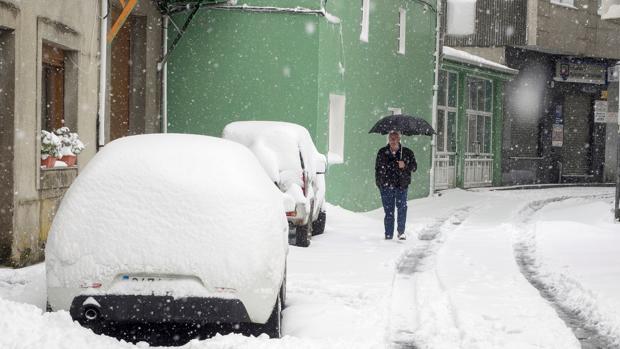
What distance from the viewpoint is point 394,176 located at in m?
14.2

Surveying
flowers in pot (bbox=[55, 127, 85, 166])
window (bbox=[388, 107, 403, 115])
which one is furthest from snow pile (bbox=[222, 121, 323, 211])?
window (bbox=[388, 107, 403, 115])

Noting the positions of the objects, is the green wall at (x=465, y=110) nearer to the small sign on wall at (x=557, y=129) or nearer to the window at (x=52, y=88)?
the small sign on wall at (x=557, y=129)

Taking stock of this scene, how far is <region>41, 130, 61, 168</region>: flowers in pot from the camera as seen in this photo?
11656mm

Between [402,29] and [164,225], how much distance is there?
17.8 metres

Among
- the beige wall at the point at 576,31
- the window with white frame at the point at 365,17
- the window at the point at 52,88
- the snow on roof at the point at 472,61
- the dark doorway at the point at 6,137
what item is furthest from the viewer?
the beige wall at the point at 576,31

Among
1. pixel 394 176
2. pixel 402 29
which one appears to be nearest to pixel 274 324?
pixel 394 176

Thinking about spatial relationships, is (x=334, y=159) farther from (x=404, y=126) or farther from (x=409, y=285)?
(x=409, y=285)

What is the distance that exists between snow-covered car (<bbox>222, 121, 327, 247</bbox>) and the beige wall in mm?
20550

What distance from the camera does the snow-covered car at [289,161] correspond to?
12.6m

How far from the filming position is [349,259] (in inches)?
468

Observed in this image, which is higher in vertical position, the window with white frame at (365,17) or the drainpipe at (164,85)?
the window with white frame at (365,17)

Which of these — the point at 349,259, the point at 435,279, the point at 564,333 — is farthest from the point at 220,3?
the point at 564,333

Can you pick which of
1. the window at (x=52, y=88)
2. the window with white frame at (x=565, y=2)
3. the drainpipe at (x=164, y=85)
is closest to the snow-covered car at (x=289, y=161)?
the window at (x=52, y=88)

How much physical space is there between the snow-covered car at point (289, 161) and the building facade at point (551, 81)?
20.2 metres
